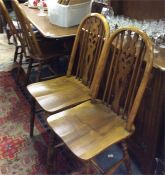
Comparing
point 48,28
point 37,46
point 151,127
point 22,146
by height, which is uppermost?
point 48,28

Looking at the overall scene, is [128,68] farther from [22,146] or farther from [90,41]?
[22,146]

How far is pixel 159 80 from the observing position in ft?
4.47

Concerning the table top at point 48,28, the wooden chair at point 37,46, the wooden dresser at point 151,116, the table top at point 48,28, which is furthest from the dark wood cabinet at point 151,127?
the wooden chair at point 37,46

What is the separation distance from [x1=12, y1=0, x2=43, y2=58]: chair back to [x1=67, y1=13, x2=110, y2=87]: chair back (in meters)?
0.45

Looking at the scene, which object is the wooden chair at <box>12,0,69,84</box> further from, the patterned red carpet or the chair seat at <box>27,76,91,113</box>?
the chair seat at <box>27,76,91,113</box>

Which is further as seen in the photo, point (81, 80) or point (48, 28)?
point (48, 28)

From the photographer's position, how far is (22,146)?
76.7 inches

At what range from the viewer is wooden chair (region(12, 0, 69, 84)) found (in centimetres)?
200

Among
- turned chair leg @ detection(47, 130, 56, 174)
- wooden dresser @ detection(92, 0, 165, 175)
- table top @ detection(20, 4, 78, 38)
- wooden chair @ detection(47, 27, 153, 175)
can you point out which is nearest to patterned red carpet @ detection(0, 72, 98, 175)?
turned chair leg @ detection(47, 130, 56, 174)

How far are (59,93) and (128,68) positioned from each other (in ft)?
1.68

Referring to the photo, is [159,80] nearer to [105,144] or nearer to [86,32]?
[105,144]

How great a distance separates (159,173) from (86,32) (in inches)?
40.1

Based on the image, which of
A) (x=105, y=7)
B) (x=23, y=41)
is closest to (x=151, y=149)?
(x=105, y=7)

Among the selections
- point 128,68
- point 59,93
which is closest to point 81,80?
point 59,93
